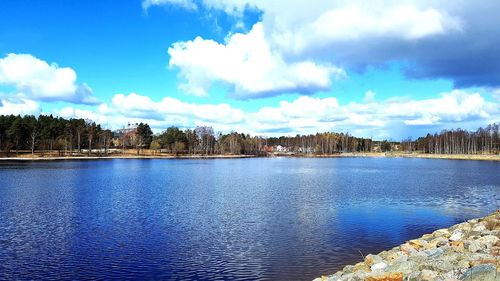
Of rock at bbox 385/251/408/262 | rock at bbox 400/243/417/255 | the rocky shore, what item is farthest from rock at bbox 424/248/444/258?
rock at bbox 385/251/408/262

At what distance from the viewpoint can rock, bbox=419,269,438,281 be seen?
1177cm

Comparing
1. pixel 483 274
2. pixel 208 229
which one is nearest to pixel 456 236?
pixel 483 274

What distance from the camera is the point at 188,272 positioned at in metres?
18.6

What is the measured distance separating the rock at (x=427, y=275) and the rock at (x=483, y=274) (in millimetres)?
749

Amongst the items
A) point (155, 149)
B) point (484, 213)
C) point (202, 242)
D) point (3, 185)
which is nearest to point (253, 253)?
point (202, 242)

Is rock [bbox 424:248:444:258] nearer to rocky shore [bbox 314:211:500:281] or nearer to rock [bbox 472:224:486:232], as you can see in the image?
rocky shore [bbox 314:211:500:281]

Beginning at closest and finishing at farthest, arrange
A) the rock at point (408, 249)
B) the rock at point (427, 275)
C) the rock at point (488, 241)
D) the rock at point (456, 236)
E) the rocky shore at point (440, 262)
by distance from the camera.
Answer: the rocky shore at point (440, 262), the rock at point (427, 275), the rock at point (488, 241), the rock at point (408, 249), the rock at point (456, 236)

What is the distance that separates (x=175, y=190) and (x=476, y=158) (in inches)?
6353

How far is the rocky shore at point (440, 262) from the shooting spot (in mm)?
11635

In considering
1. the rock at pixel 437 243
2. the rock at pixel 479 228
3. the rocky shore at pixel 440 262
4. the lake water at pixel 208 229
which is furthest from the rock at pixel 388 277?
the rock at pixel 479 228

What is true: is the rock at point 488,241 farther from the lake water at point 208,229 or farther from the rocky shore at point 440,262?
the lake water at point 208,229

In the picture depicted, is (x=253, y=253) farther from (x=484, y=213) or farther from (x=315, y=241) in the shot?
(x=484, y=213)

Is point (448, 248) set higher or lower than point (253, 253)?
higher

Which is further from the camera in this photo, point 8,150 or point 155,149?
point 155,149
